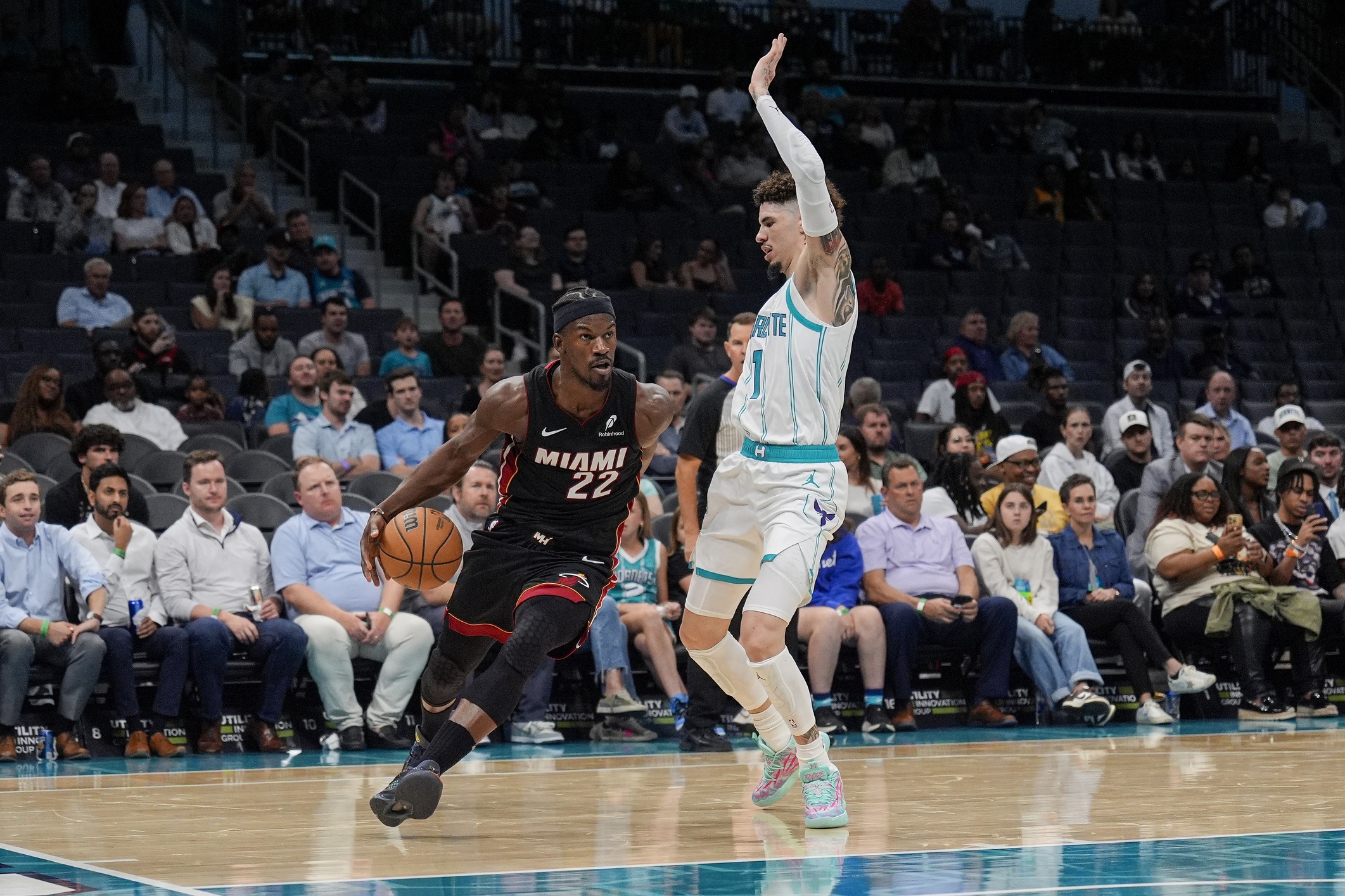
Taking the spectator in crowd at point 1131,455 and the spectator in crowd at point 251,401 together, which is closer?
the spectator in crowd at point 251,401

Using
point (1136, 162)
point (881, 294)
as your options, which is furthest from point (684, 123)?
point (1136, 162)

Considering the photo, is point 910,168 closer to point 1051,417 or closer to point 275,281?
point 1051,417

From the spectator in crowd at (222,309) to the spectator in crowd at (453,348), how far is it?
4.70 feet

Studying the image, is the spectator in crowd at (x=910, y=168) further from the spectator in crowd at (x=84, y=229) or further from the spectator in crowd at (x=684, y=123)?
the spectator in crowd at (x=84, y=229)

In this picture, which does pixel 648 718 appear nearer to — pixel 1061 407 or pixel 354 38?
pixel 1061 407

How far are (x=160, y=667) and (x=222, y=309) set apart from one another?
523 centimetres

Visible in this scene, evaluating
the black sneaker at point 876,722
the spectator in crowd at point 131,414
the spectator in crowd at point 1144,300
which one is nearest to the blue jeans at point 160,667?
the spectator in crowd at point 131,414

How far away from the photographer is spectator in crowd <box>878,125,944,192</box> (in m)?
18.8

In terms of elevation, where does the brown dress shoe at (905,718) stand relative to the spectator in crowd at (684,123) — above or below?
below

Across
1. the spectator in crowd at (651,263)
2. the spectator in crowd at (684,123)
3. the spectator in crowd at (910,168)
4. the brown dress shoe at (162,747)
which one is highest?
the spectator in crowd at (684,123)

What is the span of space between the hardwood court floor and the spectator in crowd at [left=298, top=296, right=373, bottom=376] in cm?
501

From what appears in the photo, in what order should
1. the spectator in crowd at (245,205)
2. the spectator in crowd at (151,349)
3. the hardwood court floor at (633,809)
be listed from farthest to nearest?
the spectator in crowd at (245,205)
the spectator in crowd at (151,349)
the hardwood court floor at (633,809)

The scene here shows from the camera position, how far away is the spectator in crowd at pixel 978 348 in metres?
15.3

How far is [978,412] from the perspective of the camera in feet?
44.0
